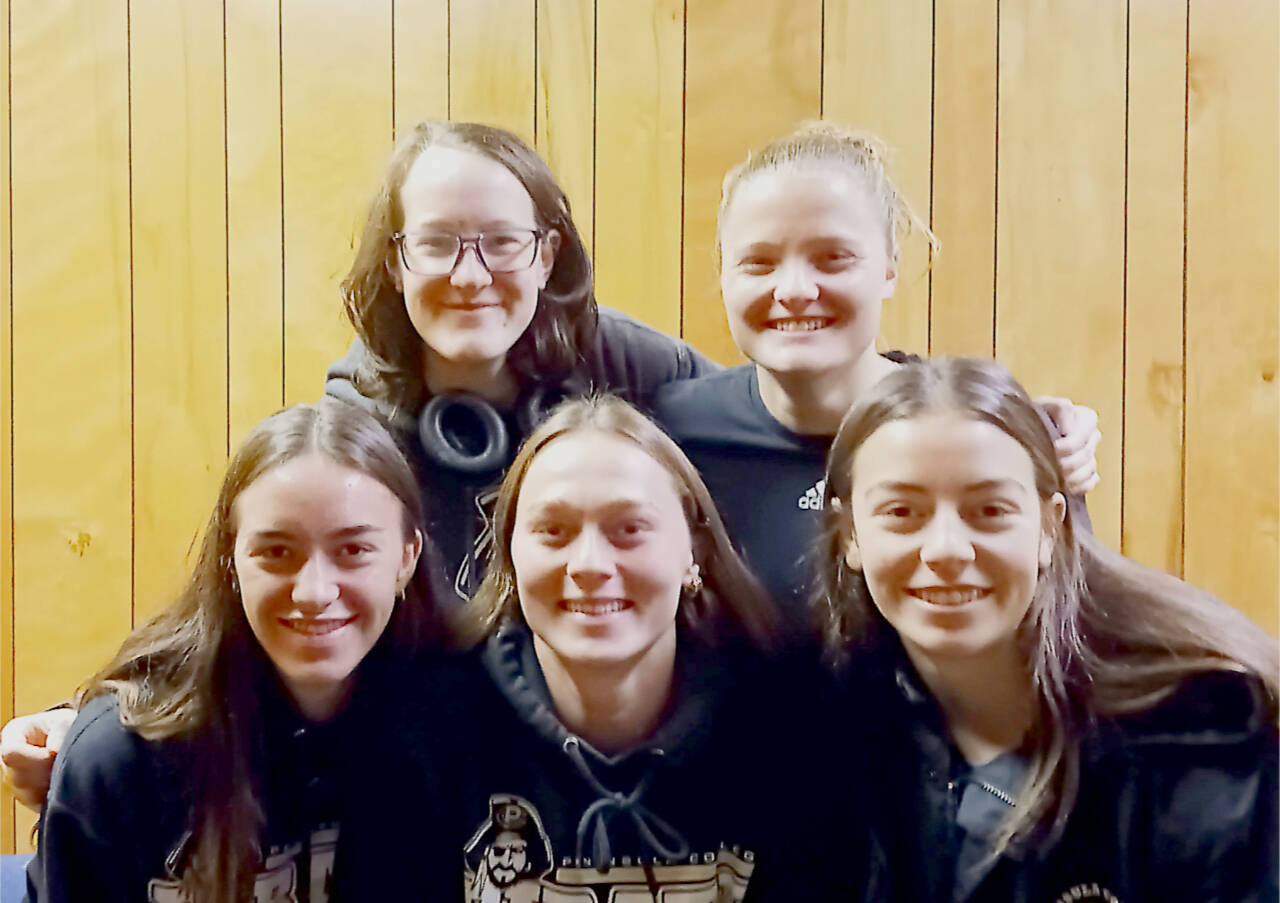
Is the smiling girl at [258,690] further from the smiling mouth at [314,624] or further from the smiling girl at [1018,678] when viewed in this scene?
the smiling girl at [1018,678]

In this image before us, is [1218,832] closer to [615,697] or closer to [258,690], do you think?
[615,697]

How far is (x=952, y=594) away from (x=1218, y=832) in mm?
285

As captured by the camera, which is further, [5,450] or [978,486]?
[5,450]

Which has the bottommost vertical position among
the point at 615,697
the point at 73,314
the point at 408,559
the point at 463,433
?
the point at 615,697

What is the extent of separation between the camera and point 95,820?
0.93m

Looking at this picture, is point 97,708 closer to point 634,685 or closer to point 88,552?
point 88,552

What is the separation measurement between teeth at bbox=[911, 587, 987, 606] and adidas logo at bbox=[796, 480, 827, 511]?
11cm

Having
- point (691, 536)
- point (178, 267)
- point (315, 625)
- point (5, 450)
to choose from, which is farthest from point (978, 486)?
point (5, 450)

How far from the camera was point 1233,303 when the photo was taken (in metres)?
0.94

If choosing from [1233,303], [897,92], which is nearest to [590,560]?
[897,92]

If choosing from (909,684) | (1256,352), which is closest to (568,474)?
(909,684)

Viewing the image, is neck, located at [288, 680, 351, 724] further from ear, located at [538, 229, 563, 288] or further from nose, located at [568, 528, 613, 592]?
ear, located at [538, 229, 563, 288]

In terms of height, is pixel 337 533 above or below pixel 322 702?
above

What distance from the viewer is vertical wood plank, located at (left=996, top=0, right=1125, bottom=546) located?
940 millimetres
